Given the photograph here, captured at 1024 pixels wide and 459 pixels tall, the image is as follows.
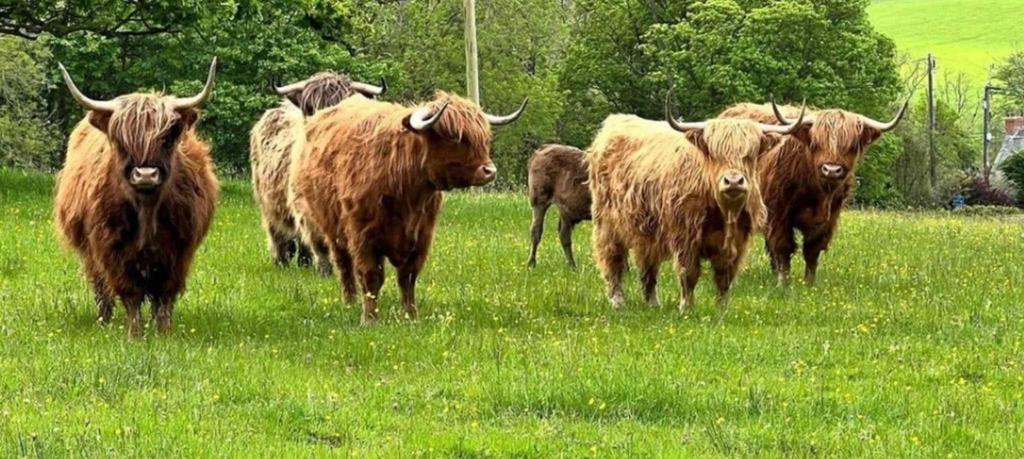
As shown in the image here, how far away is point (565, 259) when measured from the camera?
14.7 m

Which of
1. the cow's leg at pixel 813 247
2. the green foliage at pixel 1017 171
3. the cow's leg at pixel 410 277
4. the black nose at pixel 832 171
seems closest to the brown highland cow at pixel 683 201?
the black nose at pixel 832 171

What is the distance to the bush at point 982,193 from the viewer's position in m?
50.4

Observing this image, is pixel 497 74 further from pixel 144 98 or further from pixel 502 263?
pixel 144 98

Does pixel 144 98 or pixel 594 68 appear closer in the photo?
pixel 144 98

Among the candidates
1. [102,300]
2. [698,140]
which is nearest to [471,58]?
[698,140]

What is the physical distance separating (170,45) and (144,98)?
23461 millimetres

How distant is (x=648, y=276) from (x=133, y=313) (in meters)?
4.41

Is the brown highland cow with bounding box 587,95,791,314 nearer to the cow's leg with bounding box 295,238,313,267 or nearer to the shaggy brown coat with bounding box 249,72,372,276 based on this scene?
the shaggy brown coat with bounding box 249,72,372,276

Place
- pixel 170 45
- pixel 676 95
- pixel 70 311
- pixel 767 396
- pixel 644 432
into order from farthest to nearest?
pixel 676 95, pixel 170 45, pixel 70 311, pixel 767 396, pixel 644 432

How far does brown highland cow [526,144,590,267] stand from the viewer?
13.6 metres

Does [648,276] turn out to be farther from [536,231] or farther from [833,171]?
[536,231]

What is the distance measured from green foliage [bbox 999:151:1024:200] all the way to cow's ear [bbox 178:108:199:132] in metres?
43.6

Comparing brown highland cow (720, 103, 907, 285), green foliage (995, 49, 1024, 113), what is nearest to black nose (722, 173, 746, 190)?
brown highland cow (720, 103, 907, 285)

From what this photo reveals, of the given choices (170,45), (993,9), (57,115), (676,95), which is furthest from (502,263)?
(993,9)
